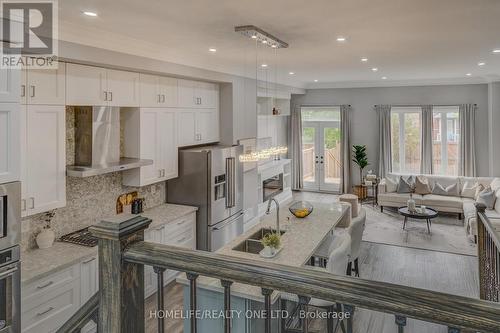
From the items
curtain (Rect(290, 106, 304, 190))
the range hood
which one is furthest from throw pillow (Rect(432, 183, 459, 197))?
the range hood

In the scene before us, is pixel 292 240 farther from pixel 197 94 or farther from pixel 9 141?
pixel 197 94

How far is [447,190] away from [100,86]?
7745mm

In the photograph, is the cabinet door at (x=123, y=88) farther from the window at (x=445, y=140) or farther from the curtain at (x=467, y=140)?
the curtain at (x=467, y=140)

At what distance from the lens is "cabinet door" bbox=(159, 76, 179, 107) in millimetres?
4941

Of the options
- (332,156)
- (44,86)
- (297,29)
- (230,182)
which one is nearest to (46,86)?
(44,86)

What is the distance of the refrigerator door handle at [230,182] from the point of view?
18.9 feet

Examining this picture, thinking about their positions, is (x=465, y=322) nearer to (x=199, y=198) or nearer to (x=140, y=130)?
(x=140, y=130)

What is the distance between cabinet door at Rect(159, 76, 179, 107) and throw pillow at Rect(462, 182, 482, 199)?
22.4 feet

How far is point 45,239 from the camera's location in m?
3.64

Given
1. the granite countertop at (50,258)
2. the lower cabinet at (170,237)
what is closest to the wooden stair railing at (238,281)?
the granite countertop at (50,258)

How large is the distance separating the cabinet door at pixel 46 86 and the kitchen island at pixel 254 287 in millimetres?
2050

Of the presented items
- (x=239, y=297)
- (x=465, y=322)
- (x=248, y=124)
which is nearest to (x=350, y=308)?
(x=465, y=322)

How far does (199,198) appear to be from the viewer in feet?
17.7

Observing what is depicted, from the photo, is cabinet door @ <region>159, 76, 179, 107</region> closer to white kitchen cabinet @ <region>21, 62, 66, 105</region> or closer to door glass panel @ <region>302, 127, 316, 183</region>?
white kitchen cabinet @ <region>21, 62, 66, 105</region>
